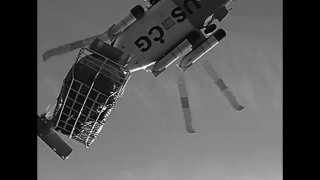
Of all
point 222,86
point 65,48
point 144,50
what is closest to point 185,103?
point 222,86

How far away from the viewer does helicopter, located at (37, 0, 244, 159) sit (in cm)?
663

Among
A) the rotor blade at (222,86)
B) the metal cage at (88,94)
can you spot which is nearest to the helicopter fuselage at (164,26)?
the rotor blade at (222,86)

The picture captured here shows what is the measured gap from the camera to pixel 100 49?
270 inches

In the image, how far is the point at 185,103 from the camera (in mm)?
7367

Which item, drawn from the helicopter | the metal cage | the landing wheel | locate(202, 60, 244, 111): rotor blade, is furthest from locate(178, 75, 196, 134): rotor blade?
the metal cage

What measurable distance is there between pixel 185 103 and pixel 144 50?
1180mm

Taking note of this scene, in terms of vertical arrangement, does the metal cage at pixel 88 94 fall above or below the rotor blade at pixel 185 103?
above

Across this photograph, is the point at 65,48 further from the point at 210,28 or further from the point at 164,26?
the point at 210,28

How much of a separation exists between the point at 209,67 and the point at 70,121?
2.63m

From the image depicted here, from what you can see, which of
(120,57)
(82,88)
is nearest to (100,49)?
(120,57)

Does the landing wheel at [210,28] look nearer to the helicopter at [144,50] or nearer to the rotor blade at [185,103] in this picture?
the helicopter at [144,50]

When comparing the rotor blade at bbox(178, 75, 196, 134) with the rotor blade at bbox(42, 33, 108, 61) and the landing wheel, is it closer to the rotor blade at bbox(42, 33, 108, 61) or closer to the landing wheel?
the landing wheel

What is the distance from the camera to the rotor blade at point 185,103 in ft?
24.0
